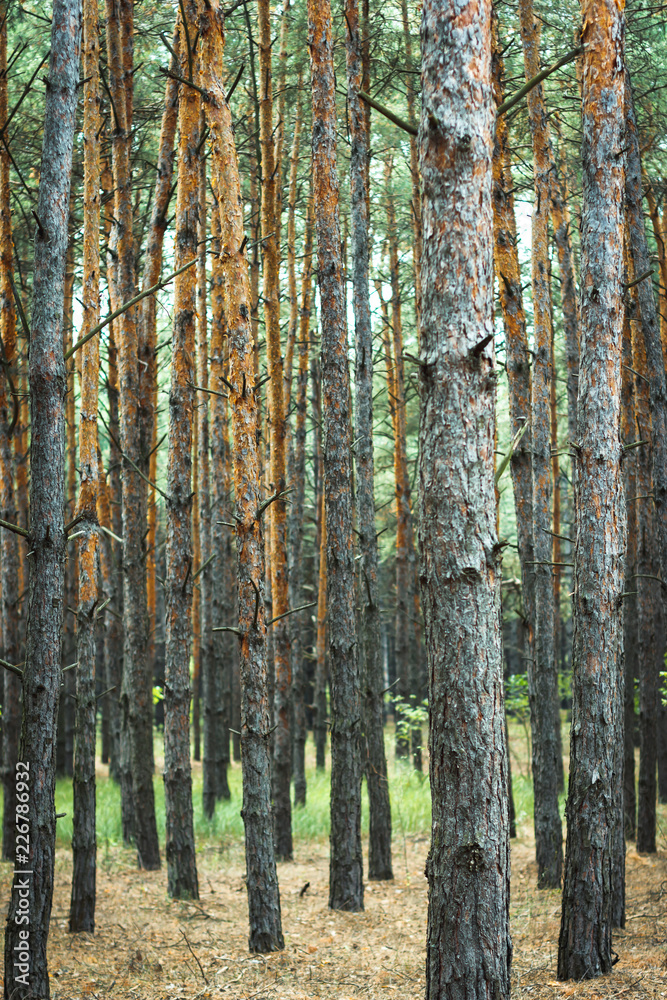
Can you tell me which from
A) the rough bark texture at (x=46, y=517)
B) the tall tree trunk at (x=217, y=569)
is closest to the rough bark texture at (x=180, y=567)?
the rough bark texture at (x=46, y=517)

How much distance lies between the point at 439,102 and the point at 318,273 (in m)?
3.95

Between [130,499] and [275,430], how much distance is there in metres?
1.74

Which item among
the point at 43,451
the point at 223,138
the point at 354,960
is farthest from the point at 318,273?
the point at 354,960

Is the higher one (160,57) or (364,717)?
(160,57)

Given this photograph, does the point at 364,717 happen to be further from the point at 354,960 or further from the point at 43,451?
the point at 43,451

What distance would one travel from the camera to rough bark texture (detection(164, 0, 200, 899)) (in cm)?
681

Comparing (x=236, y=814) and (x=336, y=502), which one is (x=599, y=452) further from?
(x=236, y=814)

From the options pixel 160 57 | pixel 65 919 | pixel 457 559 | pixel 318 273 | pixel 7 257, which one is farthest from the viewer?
pixel 160 57

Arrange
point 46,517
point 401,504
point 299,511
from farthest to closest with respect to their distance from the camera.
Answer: point 401,504, point 299,511, point 46,517

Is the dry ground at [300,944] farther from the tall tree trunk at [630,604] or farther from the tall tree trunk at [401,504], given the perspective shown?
the tall tree trunk at [401,504]

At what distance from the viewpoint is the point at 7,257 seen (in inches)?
300

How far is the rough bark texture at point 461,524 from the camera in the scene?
298cm

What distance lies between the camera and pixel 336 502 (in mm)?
6914

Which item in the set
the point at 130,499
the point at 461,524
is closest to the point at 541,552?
the point at 130,499
